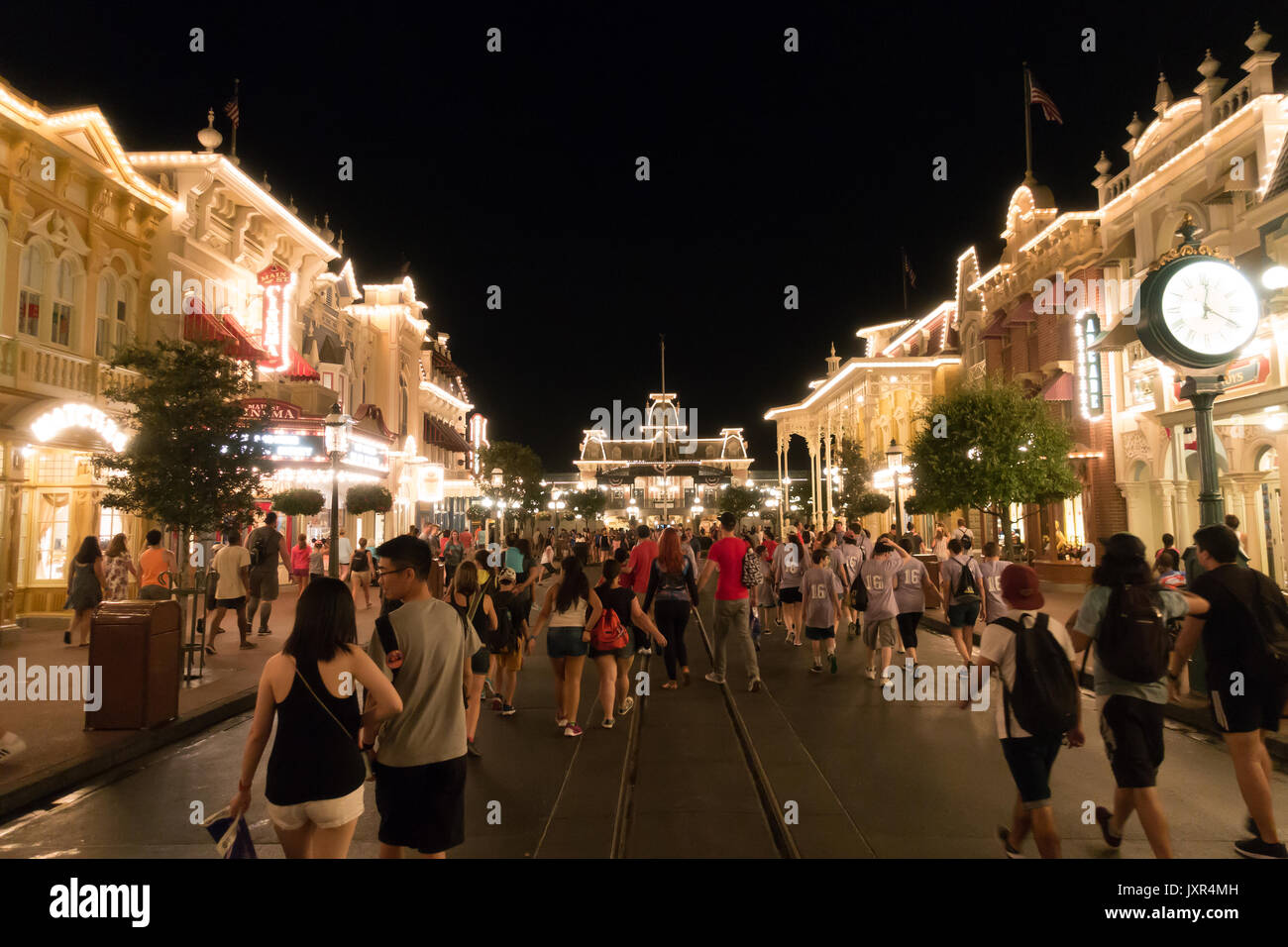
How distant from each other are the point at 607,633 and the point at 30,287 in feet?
41.6

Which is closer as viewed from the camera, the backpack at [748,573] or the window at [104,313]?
the backpack at [748,573]

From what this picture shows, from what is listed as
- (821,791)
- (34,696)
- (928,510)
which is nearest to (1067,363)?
→ (928,510)

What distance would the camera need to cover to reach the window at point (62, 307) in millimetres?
14312

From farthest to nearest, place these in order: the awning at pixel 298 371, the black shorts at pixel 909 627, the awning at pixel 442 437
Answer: the awning at pixel 442 437 < the awning at pixel 298 371 < the black shorts at pixel 909 627

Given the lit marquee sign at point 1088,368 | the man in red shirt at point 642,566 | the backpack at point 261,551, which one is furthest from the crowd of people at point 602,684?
the lit marquee sign at point 1088,368

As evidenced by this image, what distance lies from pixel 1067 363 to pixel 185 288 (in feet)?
76.0

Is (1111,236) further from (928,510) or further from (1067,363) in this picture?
(928,510)

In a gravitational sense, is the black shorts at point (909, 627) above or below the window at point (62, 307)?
below

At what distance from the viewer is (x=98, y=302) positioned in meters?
15.4

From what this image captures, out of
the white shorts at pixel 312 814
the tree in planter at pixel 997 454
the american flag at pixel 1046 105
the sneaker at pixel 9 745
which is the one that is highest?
the american flag at pixel 1046 105

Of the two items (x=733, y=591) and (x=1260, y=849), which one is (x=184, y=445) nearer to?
(x=733, y=591)

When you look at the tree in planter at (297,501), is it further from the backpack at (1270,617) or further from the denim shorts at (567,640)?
the backpack at (1270,617)

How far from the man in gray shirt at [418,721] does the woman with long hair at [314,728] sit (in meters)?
0.17

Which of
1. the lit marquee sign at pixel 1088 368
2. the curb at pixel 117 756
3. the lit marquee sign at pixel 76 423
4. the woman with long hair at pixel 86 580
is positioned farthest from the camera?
the lit marquee sign at pixel 1088 368
